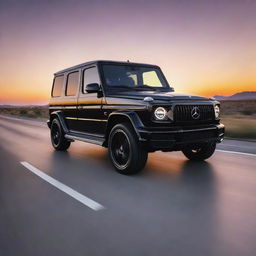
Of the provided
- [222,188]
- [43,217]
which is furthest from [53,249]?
[222,188]

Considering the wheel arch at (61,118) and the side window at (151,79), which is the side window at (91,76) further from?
the wheel arch at (61,118)

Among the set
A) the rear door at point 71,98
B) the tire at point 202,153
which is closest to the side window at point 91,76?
the rear door at point 71,98

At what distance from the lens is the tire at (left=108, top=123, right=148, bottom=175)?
518cm

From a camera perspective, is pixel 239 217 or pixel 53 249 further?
pixel 239 217

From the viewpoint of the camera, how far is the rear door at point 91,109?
20.5 ft

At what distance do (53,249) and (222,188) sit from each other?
109 inches

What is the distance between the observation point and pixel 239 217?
3424 mm

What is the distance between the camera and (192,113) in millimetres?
5273

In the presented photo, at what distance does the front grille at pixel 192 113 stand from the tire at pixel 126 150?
78 cm

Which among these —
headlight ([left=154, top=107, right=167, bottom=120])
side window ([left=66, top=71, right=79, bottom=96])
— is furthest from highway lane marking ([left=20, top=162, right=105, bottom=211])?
side window ([left=66, top=71, right=79, bottom=96])

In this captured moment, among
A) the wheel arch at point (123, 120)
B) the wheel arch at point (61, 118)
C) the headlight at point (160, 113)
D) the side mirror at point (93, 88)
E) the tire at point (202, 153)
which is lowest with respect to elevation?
the tire at point (202, 153)

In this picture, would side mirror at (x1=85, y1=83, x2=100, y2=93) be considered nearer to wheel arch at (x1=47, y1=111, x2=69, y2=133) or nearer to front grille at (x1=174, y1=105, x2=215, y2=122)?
front grille at (x1=174, y1=105, x2=215, y2=122)

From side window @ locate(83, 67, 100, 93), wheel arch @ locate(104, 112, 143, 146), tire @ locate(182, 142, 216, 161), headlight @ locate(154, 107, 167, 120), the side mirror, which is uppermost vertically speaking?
side window @ locate(83, 67, 100, 93)

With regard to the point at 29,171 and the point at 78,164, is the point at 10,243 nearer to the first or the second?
the point at 29,171
